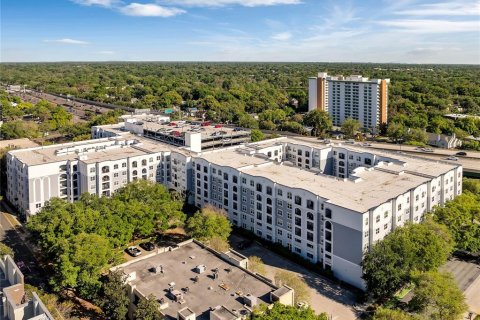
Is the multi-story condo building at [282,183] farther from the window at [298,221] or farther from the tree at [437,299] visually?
the tree at [437,299]

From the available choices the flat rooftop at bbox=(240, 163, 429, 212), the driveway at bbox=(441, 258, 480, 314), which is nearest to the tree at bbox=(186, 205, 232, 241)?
the flat rooftop at bbox=(240, 163, 429, 212)

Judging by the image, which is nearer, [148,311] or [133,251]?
[148,311]

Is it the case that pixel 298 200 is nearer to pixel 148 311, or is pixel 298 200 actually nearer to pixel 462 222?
pixel 462 222

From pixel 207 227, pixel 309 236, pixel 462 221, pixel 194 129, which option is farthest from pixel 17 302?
pixel 194 129

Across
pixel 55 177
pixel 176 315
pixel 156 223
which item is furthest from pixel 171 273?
pixel 55 177

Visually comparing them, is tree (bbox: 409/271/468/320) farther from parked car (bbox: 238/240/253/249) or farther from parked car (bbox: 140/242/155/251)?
parked car (bbox: 140/242/155/251)

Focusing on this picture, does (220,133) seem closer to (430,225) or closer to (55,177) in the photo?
(55,177)

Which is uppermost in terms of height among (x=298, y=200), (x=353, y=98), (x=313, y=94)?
(x=313, y=94)
